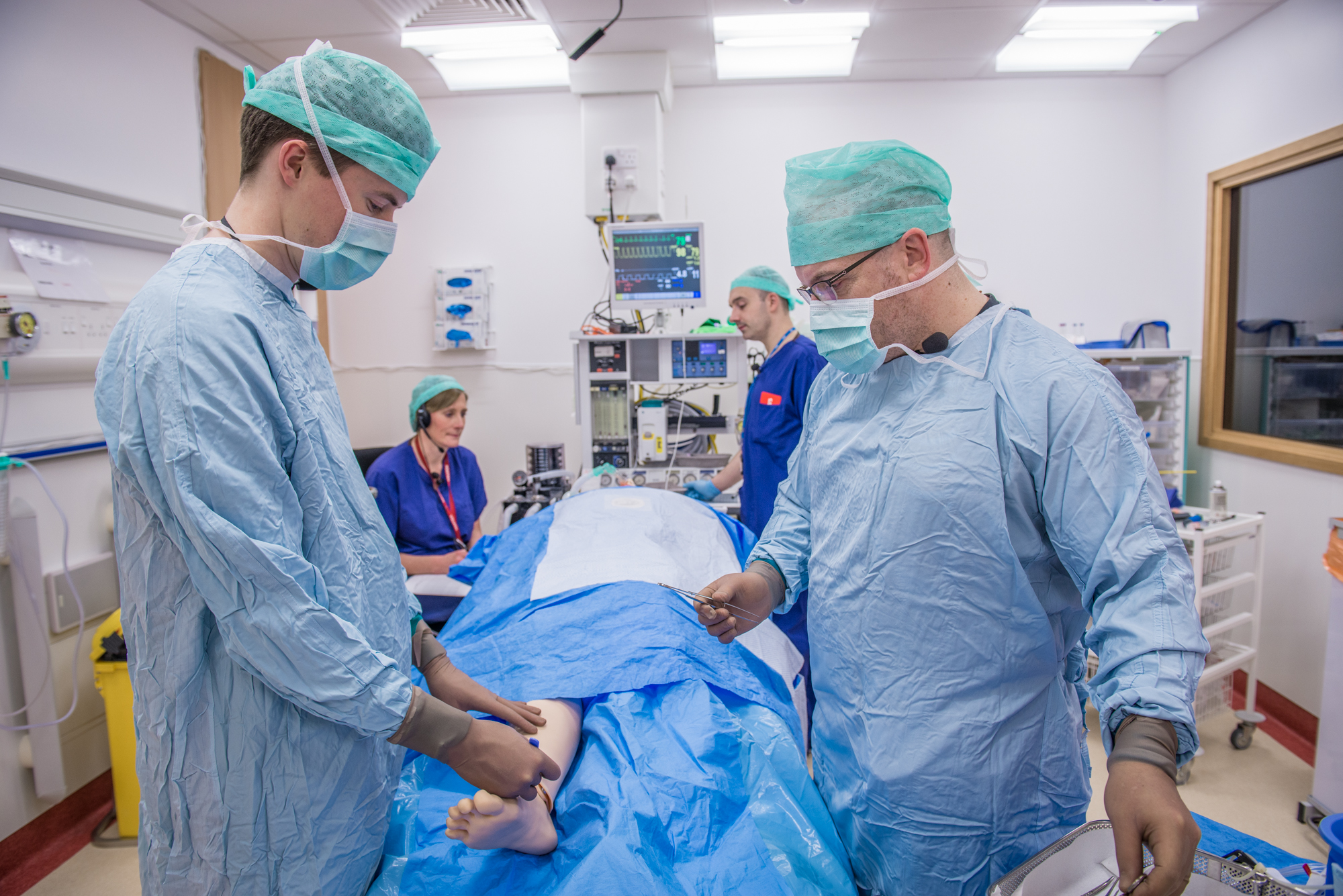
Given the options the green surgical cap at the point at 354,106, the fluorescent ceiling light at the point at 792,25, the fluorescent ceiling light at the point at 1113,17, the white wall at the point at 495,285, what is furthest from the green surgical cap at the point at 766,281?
the green surgical cap at the point at 354,106

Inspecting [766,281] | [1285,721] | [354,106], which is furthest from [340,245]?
[1285,721]

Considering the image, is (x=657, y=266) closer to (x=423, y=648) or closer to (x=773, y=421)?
(x=773, y=421)

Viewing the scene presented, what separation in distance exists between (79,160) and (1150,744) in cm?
328

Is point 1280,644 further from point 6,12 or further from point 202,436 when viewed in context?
point 6,12

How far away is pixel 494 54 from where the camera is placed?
329cm

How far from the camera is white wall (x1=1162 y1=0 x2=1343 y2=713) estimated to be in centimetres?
252

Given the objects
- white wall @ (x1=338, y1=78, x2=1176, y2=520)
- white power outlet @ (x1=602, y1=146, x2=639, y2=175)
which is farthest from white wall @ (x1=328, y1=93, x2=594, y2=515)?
white power outlet @ (x1=602, y1=146, x2=639, y2=175)

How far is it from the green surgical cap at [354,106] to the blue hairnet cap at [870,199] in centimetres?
54

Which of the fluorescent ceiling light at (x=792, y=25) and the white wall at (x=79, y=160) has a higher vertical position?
the fluorescent ceiling light at (x=792, y=25)

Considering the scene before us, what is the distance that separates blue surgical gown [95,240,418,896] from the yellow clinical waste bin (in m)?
1.55

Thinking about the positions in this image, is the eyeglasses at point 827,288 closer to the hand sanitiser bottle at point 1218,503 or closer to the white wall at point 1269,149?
the hand sanitiser bottle at point 1218,503

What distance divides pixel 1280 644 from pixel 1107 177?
2330 millimetres

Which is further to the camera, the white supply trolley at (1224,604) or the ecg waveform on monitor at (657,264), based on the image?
the ecg waveform on monitor at (657,264)

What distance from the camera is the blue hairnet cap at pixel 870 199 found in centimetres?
100
